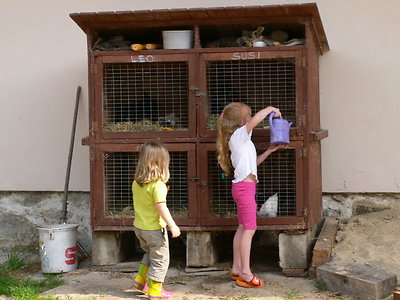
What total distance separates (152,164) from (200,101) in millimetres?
903

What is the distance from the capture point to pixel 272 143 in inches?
214

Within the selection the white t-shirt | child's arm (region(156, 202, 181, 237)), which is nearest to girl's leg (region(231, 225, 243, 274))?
the white t-shirt

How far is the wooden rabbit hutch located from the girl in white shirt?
20 cm

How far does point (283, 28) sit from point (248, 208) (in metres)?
1.76

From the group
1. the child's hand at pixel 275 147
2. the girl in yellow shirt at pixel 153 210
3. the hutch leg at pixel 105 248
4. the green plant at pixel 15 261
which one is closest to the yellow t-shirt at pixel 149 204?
the girl in yellow shirt at pixel 153 210

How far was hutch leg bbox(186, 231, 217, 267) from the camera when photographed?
19.1 ft

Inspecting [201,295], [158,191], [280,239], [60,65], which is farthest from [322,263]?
[60,65]

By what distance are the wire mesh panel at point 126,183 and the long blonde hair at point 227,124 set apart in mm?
460

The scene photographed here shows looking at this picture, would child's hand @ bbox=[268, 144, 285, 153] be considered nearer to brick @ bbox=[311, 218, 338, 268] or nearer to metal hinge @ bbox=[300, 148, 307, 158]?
metal hinge @ bbox=[300, 148, 307, 158]

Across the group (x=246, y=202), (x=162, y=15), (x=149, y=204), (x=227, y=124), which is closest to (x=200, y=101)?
(x=227, y=124)

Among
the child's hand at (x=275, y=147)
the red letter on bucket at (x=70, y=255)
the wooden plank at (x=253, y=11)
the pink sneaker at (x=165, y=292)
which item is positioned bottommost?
the pink sneaker at (x=165, y=292)

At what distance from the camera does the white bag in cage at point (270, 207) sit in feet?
18.9

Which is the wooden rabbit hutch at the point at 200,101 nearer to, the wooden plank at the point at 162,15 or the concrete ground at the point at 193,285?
the wooden plank at the point at 162,15

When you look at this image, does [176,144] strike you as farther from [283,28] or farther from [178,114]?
[283,28]
